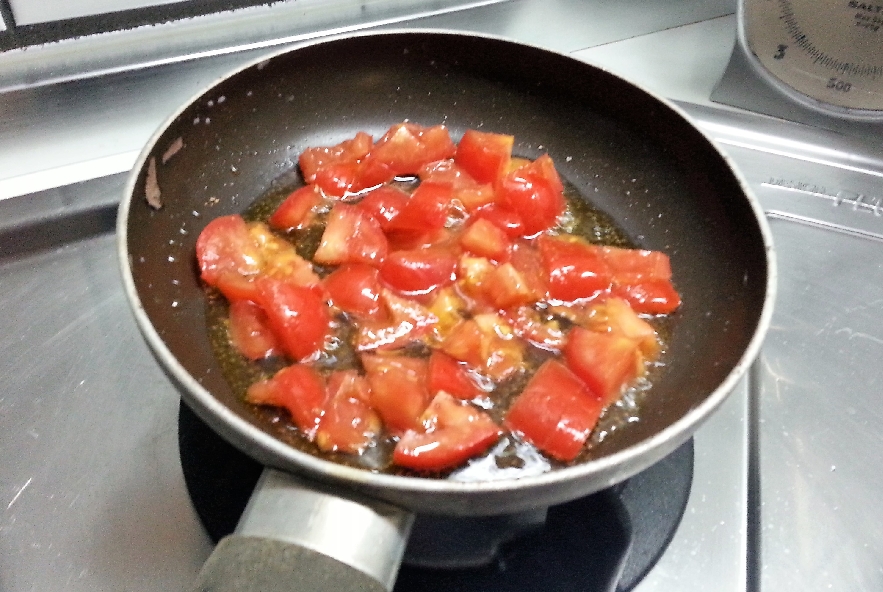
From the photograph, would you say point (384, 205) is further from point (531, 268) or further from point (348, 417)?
point (348, 417)

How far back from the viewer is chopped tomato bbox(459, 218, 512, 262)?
0.86 meters

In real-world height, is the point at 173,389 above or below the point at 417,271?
below

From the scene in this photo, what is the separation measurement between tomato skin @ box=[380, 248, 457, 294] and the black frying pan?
0.75 feet

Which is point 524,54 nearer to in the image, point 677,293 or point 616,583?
point 677,293

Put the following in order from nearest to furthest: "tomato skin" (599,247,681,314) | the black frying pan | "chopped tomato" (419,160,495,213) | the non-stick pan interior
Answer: the black frying pan < the non-stick pan interior < "tomato skin" (599,247,681,314) < "chopped tomato" (419,160,495,213)

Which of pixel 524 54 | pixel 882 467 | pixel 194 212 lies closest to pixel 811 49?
pixel 524 54

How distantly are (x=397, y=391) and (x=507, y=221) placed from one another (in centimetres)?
32

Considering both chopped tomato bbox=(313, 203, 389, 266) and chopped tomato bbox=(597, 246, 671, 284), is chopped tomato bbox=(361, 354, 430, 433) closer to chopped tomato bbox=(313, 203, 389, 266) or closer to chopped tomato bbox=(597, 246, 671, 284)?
chopped tomato bbox=(313, 203, 389, 266)

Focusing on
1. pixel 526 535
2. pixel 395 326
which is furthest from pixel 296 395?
pixel 526 535

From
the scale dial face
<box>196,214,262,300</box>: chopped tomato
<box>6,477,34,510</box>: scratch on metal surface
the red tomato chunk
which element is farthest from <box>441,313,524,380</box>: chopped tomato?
the scale dial face

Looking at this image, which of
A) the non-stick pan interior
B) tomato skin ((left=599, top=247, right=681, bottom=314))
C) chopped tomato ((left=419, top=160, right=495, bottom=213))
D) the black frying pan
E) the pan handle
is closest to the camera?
the pan handle

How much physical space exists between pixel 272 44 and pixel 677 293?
0.71m

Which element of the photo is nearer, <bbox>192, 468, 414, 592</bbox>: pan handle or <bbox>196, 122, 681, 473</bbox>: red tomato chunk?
<bbox>192, 468, 414, 592</bbox>: pan handle

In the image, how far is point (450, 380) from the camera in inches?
29.0
